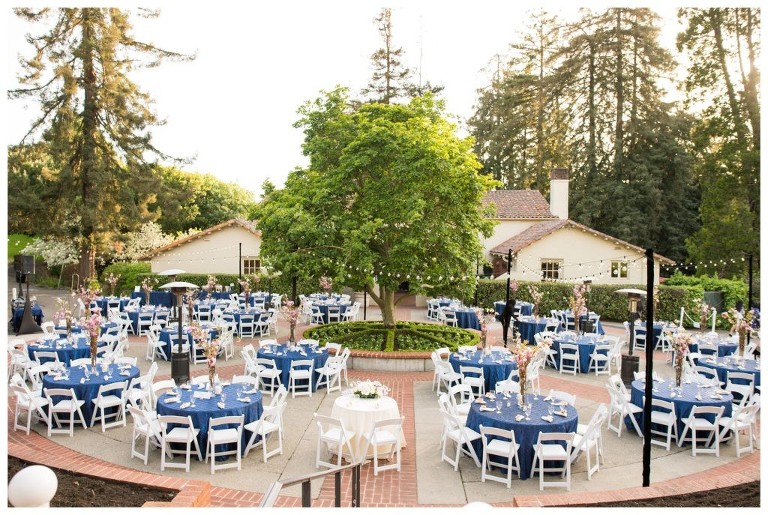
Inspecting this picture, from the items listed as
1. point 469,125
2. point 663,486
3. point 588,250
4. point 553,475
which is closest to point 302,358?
point 553,475

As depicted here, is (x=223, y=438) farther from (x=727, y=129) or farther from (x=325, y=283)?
(x=727, y=129)

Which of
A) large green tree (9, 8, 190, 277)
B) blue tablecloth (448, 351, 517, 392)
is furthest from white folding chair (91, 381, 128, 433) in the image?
large green tree (9, 8, 190, 277)

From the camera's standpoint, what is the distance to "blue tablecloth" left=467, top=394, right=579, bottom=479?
8312mm

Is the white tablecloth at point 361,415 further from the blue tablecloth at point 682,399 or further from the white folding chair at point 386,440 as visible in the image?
the blue tablecloth at point 682,399

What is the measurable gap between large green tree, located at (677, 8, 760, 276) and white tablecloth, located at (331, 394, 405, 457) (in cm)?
2256

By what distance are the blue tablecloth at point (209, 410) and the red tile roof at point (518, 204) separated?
26510mm

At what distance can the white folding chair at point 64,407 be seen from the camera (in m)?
9.66

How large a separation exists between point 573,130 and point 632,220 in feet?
30.4

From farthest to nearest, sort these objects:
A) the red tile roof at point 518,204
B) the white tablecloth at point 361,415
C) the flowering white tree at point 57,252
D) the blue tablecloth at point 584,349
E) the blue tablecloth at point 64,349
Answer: the red tile roof at point 518,204, the flowering white tree at point 57,252, the blue tablecloth at point 584,349, the blue tablecloth at point 64,349, the white tablecloth at point 361,415

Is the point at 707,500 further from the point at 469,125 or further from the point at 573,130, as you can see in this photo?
the point at 469,125

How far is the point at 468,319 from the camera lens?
22312 mm

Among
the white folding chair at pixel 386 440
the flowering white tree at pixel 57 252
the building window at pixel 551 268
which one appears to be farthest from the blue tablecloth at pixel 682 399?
the flowering white tree at pixel 57 252

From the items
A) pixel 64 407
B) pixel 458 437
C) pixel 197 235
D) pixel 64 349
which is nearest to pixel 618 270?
pixel 197 235

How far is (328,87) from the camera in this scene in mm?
17656
